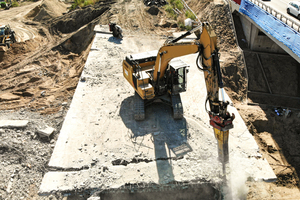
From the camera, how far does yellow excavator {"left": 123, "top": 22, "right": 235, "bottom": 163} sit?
7852 mm

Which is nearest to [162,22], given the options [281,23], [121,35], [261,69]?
[121,35]

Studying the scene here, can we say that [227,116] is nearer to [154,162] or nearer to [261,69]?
[154,162]

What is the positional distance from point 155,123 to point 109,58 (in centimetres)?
736

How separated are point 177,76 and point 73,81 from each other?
800cm

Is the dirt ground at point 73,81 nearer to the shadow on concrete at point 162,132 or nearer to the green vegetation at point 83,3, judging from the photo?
the green vegetation at point 83,3

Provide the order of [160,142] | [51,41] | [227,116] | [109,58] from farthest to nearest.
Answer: [51,41]
[109,58]
[160,142]
[227,116]

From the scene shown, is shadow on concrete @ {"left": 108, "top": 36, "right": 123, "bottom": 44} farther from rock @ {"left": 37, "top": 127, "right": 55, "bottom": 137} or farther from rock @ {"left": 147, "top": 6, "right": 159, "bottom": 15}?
rock @ {"left": 37, "top": 127, "right": 55, "bottom": 137}

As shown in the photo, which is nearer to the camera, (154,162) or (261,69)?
(154,162)

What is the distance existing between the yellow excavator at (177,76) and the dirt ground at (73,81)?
134 inches

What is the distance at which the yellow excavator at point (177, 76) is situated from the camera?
7.85 metres

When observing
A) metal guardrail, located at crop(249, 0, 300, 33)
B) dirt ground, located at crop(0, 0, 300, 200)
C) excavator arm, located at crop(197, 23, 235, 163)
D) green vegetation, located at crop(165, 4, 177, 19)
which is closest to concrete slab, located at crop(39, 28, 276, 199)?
dirt ground, located at crop(0, 0, 300, 200)

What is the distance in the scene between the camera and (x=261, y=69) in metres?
Result: 17.5

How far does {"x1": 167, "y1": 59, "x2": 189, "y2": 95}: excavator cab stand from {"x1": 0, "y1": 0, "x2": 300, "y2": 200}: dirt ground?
4846mm

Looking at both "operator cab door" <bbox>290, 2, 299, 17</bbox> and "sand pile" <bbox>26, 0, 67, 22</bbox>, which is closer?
"operator cab door" <bbox>290, 2, 299, 17</bbox>
